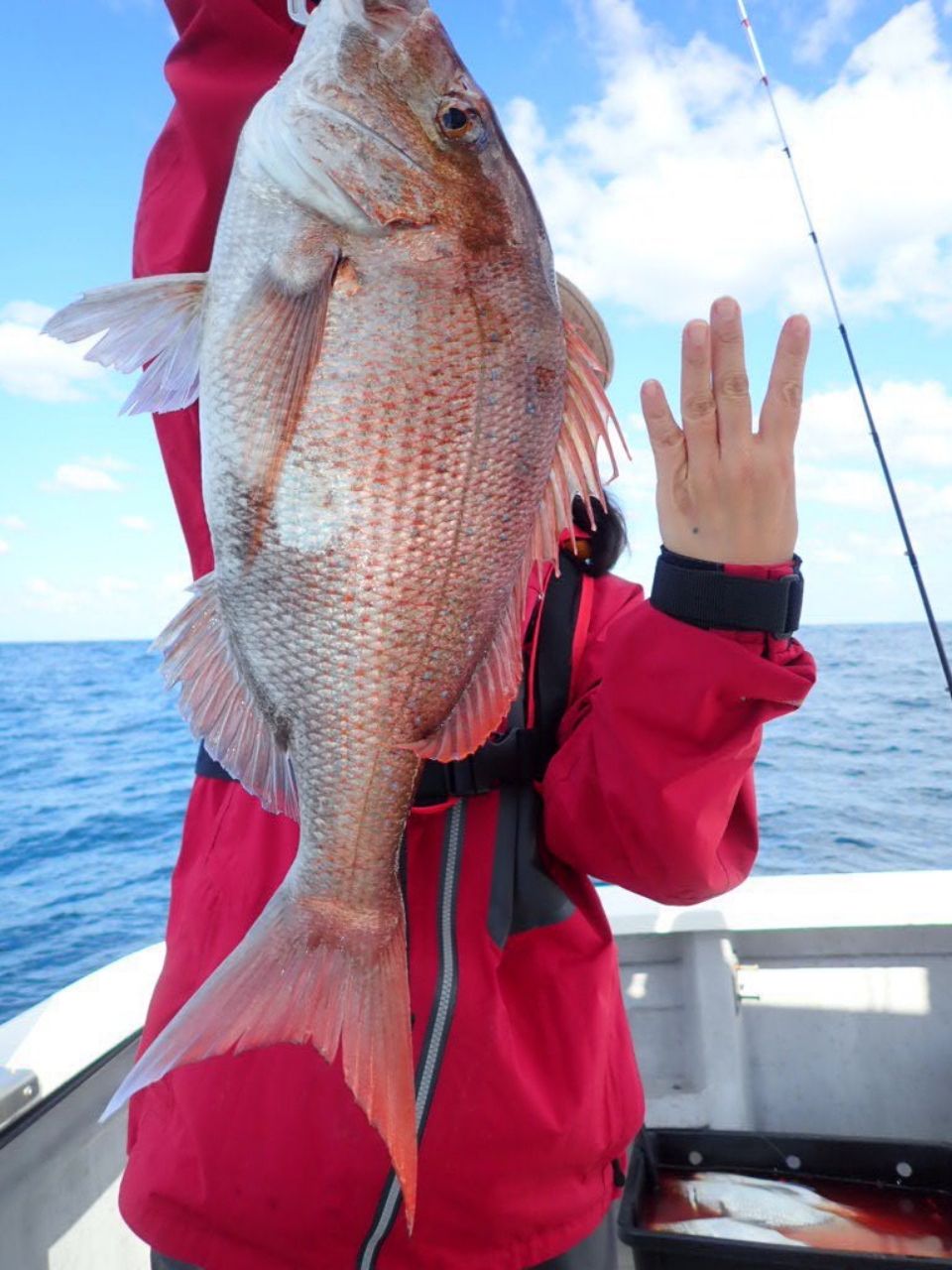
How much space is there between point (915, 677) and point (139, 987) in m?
25.8

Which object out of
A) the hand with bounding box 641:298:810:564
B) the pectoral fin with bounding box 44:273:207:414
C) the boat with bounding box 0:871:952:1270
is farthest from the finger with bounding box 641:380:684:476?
the boat with bounding box 0:871:952:1270

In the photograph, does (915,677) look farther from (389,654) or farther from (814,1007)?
(389,654)

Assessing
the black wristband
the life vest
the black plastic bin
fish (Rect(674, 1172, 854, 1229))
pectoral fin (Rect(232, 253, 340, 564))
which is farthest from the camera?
fish (Rect(674, 1172, 854, 1229))

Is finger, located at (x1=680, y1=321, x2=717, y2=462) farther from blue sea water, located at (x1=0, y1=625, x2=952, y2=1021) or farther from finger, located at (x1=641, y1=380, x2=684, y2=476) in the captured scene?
blue sea water, located at (x1=0, y1=625, x2=952, y2=1021)

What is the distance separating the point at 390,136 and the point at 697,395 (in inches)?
18.7

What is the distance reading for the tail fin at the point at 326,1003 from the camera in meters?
1.08

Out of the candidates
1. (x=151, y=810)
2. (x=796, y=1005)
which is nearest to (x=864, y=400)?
(x=796, y=1005)

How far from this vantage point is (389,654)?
44.1 inches

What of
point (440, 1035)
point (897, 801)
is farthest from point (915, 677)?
point (440, 1035)

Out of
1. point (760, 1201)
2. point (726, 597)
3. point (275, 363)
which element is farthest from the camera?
point (760, 1201)

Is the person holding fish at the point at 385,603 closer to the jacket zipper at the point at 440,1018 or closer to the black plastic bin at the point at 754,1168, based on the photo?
the jacket zipper at the point at 440,1018

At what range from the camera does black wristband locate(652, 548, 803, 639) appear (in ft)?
3.80

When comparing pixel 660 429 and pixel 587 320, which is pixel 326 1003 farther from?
pixel 587 320

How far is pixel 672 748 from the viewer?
1.24 metres
